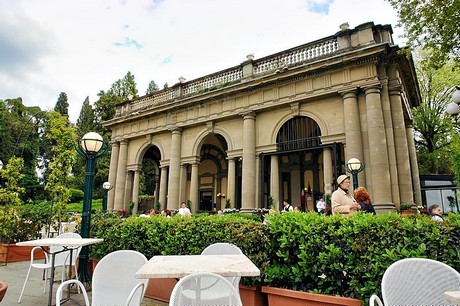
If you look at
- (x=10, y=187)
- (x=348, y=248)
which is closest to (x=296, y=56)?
(x=348, y=248)

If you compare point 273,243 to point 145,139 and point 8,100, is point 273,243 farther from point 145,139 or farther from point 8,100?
point 8,100

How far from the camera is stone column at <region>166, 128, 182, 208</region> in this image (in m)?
18.1

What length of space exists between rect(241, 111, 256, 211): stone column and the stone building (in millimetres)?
56

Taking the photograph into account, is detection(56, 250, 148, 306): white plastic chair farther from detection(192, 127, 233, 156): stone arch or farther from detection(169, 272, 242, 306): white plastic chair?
detection(192, 127, 233, 156): stone arch

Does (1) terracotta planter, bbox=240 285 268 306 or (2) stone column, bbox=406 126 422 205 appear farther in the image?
(2) stone column, bbox=406 126 422 205

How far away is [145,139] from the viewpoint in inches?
820

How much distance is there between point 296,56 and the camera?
15.0 metres

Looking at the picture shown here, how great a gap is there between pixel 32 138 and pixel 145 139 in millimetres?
31337

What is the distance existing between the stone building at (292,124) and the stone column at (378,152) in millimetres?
41

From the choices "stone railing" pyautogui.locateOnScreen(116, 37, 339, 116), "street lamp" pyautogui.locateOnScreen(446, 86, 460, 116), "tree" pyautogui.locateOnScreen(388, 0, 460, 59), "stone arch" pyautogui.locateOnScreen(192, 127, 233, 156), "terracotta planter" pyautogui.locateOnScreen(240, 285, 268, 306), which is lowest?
"terracotta planter" pyautogui.locateOnScreen(240, 285, 268, 306)

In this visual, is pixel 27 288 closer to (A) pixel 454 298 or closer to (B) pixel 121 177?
(A) pixel 454 298

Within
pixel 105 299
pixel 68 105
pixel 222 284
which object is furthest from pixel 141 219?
pixel 68 105

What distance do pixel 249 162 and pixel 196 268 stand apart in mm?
12866

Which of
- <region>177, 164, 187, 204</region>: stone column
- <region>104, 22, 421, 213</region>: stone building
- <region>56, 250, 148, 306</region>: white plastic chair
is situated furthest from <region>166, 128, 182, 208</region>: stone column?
<region>56, 250, 148, 306</region>: white plastic chair
